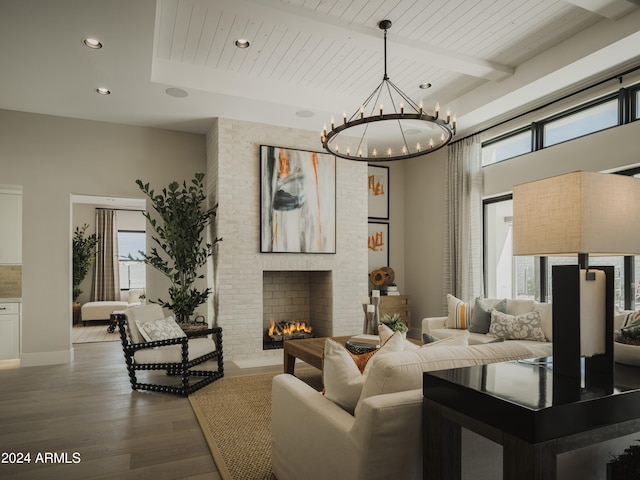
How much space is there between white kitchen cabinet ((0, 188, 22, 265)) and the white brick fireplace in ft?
7.96

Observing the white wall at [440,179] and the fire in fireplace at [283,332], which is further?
the fire in fireplace at [283,332]

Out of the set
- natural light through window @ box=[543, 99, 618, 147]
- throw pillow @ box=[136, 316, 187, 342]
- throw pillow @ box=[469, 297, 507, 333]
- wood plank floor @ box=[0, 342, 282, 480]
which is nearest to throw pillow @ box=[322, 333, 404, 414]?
wood plank floor @ box=[0, 342, 282, 480]

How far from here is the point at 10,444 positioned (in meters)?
2.84

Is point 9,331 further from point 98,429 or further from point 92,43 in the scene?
point 92,43

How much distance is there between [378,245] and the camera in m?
7.18

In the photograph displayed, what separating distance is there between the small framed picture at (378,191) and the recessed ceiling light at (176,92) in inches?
133

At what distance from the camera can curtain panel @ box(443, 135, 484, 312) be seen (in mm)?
5816

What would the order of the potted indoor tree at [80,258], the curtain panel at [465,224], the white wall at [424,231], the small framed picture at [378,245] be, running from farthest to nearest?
the potted indoor tree at [80,258]
the small framed picture at [378,245]
the white wall at [424,231]
the curtain panel at [465,224]

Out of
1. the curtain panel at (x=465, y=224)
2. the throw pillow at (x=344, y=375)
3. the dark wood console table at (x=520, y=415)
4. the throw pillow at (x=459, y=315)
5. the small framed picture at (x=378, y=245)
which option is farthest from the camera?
the small framed picture at (x=378, y=245)

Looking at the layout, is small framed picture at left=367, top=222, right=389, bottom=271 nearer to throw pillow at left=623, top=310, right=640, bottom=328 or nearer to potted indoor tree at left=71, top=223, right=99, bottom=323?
throw pillow at left=623, top=310, right=640, bottom=328

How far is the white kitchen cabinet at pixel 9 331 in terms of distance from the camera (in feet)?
16.8

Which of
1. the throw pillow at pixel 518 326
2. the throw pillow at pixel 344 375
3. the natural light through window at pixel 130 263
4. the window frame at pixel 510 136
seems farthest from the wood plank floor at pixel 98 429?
the natural light through window at pixel 130 263

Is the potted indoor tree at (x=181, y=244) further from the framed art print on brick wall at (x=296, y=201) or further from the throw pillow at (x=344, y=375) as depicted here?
the throw pillow at (x=344, y=375)

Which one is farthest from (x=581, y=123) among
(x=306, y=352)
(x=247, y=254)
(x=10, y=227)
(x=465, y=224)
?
(x=10, y=227)
